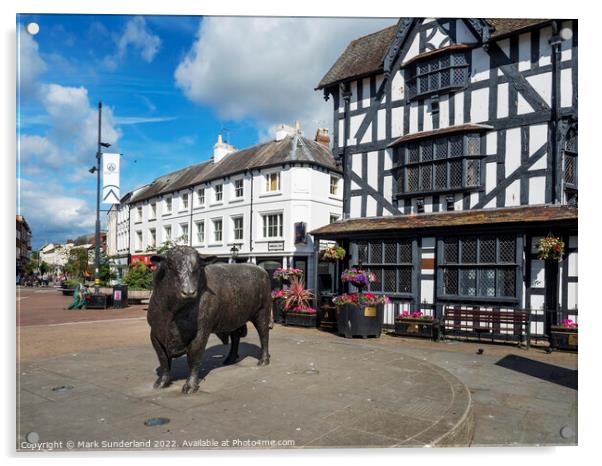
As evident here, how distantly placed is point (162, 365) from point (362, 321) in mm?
7107

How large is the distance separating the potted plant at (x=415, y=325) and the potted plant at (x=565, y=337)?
2810 millimetres

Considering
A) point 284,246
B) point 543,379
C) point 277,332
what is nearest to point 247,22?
point 543,379

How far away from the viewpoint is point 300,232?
1884cm

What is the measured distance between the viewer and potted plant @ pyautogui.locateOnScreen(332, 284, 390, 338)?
11.8 metres

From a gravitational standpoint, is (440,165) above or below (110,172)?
above

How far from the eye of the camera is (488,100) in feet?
40.6

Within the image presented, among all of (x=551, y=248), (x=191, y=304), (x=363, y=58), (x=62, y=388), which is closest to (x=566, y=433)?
(x=191, y=304)

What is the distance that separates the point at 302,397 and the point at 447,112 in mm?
10551

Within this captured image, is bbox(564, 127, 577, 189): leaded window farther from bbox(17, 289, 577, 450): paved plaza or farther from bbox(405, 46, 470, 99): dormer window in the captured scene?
bbox(17, 289, 577, 450): paved plaza

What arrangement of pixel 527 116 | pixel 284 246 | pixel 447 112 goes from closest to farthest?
pixel 527 116 < pixel 447 112 < pixel 284 246

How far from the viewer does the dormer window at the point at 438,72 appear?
12.5m

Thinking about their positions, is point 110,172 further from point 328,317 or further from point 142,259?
point 328,317

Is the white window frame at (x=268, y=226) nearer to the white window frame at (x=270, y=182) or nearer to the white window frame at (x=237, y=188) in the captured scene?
the white window frame at (x=270, y=182)

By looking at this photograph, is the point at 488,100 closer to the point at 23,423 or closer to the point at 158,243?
the point at 158,243
